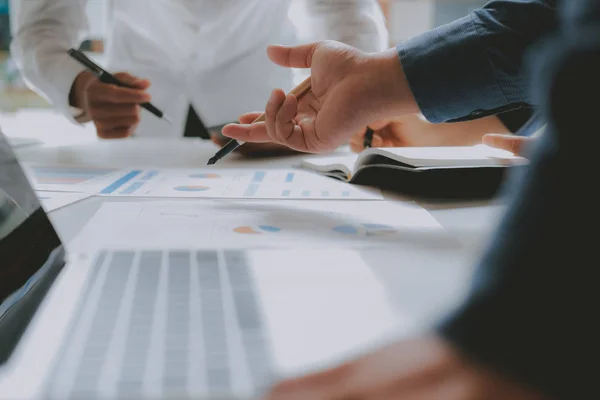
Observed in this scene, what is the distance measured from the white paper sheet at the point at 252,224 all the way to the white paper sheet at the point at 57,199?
1.7 inches

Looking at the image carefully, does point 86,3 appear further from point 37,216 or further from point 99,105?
point 37,216

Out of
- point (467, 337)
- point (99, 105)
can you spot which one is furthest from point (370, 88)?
point (99, 105)

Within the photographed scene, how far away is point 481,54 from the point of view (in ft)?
1.83

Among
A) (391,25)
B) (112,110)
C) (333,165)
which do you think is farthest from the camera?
(391,25)

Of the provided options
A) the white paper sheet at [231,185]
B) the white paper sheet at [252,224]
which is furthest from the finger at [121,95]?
the white paper sheet at [252,224]

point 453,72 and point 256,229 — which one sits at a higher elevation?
point 453,72

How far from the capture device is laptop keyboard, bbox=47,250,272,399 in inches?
8.9

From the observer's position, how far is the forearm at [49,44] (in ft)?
3.70

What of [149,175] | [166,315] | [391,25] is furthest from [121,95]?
[391,25]

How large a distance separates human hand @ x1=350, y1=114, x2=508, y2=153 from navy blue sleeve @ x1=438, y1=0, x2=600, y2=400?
0.73 meters

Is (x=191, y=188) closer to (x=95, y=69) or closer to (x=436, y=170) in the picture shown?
(x=436, y=170)

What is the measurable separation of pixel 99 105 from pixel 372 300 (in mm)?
873

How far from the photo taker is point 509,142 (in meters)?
0.70

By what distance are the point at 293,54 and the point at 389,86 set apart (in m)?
0.16
